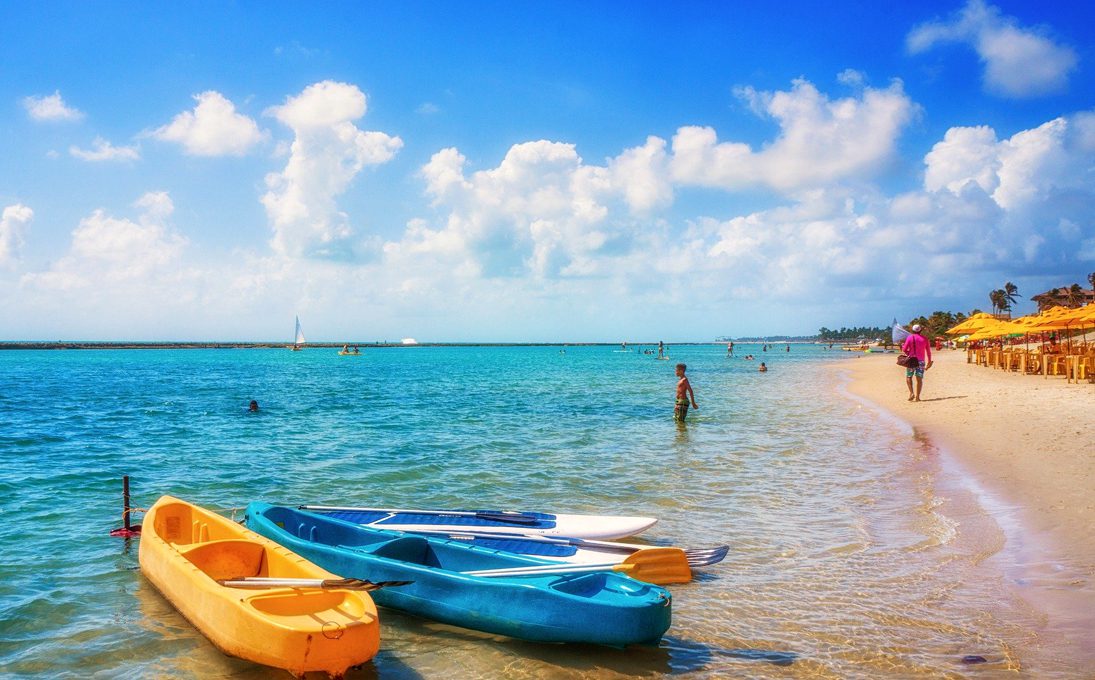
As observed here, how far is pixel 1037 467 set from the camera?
12016 mm

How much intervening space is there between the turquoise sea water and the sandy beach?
0.35 meters

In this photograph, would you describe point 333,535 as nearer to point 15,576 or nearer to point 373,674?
point 373,674

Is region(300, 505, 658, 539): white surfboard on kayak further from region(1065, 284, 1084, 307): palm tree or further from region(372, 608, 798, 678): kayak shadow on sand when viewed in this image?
region(1065, 284, 1084, 307): palm tree

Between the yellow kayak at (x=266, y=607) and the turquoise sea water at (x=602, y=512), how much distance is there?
46cm

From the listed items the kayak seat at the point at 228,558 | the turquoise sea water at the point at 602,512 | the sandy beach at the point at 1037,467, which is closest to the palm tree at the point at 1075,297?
the sandy beach at the point at 1037,467

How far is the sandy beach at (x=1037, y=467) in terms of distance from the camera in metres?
6.88

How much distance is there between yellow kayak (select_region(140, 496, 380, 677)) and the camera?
5113 millimetres

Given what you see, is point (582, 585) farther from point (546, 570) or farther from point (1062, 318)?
point (1062, 318)

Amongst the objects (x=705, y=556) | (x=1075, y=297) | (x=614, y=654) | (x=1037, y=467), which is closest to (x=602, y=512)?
(x=705, y=556)

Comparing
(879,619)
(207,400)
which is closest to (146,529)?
(879,619)

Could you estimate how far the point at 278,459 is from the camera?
681 inches

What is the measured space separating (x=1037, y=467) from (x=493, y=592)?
11.0 meters

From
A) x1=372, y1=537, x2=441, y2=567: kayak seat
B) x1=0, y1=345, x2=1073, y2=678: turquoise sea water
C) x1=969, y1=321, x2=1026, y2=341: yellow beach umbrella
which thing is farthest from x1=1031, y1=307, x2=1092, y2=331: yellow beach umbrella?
x1=372, y1=537, x2=441, y2=567: kayak seat

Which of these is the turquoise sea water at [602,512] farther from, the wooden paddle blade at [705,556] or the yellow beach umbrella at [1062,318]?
the yellow beach umbrella at [1062,318]
